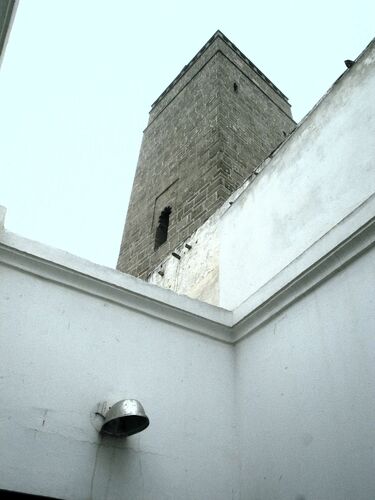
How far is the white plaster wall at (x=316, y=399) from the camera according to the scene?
2.61 m

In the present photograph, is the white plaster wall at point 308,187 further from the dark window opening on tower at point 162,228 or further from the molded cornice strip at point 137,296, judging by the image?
the dark window opening on tower at point 162,228

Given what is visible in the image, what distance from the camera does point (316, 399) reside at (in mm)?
2949

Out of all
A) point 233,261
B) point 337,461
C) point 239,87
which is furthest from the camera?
point 239,87

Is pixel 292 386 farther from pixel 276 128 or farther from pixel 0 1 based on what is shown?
pixel 276 128

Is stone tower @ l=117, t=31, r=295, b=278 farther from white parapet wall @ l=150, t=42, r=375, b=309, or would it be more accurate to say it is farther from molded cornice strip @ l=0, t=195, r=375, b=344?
molded cornice strip @ l=0, t=195, r=375, b=344

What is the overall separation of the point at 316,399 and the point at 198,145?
6.96 m

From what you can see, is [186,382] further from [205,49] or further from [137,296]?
[205,49]

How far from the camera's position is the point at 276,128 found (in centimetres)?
1113

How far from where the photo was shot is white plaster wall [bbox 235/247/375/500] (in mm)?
2613

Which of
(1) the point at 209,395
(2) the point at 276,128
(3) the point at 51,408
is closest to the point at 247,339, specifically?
(1) the point at 209,395

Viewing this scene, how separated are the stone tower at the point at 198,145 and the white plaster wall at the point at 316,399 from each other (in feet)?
13.4

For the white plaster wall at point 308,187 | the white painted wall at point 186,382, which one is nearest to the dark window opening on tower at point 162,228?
the white plaster wall at point 308,187

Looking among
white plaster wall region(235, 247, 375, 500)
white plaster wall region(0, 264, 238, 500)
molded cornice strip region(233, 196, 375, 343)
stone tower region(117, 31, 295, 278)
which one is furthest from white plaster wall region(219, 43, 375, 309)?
stone tower region(117, 31, 295, 278)

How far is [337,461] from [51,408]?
69.2 inches
